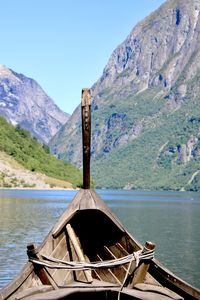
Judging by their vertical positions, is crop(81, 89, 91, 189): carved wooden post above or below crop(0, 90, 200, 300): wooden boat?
above

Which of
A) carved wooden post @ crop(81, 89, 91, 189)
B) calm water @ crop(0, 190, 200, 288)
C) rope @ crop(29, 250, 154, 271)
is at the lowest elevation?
calm water @ crop(0, 190, 200, 288)

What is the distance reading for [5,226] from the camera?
80312mm

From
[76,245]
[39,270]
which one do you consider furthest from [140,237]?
[39,270]

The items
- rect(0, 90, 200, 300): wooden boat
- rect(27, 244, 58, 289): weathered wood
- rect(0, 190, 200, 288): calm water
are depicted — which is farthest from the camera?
rect(0, 190, 200, 288): calm water

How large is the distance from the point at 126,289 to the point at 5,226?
61.7 m

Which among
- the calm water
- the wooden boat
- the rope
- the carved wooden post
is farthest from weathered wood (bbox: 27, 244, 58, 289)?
the calm water

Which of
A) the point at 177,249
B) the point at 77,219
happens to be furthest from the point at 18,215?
the point at 77,219

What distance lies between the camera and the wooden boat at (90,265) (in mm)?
19422

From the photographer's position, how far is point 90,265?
19.8 metres

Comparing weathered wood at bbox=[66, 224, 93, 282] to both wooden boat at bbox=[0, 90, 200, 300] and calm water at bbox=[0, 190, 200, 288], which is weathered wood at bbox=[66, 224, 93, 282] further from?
calm water at bbox=[0, 190, 200, 288]

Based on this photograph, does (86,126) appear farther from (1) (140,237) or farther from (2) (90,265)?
(1) (140,237)

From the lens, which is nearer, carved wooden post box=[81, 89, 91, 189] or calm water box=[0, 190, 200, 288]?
carved wooden post box=[81, 89, 91, 189]

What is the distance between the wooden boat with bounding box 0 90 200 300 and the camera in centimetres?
1942

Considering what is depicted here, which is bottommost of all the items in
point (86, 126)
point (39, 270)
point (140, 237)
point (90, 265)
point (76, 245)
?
point (140, 237)
